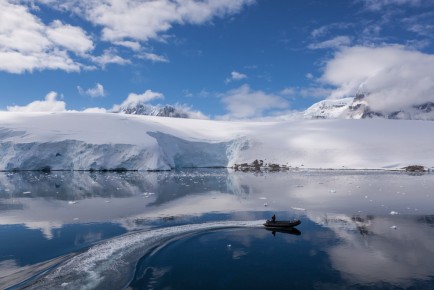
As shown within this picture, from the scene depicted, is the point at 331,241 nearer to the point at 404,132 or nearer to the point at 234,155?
the point at 234,155

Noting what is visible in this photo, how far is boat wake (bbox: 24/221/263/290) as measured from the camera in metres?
7.55

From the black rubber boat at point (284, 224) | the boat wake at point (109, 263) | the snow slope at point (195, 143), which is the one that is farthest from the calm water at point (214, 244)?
the snow slope at point (195, 143)

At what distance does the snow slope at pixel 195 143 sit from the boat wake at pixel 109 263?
31093mm

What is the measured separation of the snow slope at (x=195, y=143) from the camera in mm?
42062

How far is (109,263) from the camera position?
8836mm

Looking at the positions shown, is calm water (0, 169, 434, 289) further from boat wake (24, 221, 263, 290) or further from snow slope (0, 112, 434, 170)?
snow slope (0, 112, 434, 170)

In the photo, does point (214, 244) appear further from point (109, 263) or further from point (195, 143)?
point (195, 143)

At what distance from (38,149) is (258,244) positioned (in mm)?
37499

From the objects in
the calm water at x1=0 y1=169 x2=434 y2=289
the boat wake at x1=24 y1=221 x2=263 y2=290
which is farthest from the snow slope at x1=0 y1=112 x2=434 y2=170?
the boat wake at x1=24 y1=221 x2=263 y2=290

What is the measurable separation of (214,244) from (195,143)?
142 feet

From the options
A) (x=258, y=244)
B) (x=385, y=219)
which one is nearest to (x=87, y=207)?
(x=258, y=244)

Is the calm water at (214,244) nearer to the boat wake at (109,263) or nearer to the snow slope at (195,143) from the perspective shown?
the boat wake at (109,263)

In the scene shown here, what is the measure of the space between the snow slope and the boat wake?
31.1 meters

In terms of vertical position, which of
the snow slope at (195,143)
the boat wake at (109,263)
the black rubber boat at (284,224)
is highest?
the snow slope at (195,143)
